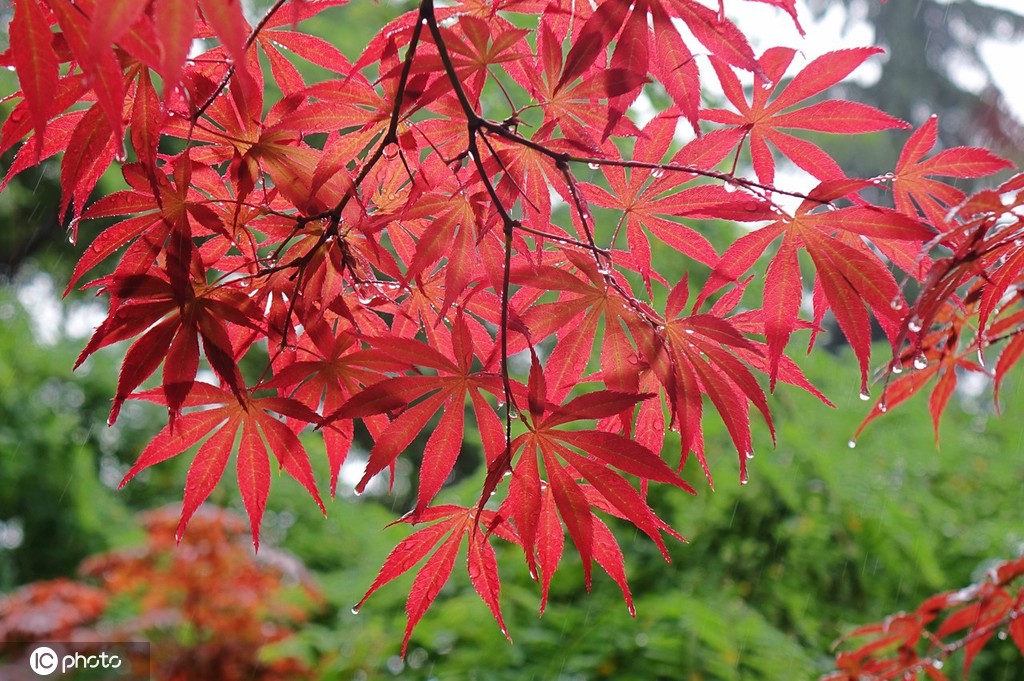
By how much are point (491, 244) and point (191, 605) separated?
270 cm

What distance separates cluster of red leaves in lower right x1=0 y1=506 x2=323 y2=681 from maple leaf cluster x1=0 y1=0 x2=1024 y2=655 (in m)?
2.26

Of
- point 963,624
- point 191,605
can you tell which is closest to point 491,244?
point 963,624

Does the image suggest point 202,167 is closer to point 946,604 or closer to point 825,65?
point 825,65

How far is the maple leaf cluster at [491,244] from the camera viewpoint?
59cm

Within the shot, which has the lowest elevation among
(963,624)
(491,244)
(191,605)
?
(191,605)

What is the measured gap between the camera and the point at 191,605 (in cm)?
287

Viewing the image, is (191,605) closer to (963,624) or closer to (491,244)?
(963,624)

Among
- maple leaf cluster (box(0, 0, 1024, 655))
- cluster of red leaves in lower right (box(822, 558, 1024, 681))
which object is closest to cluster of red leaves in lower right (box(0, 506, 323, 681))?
cluster of red leaves in lower right (box(822, 558, 1024, 681))

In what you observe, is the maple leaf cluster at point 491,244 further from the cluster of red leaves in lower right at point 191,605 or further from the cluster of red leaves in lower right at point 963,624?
the cluster of red leaves in lower right at point 191,605

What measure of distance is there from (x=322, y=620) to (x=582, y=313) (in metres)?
3.22

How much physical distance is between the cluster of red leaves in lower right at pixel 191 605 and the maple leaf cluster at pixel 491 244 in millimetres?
2260

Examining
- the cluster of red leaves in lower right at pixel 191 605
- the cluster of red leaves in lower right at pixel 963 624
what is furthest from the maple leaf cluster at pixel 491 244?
the cluster of red leaves in lower right at pixel 191 605

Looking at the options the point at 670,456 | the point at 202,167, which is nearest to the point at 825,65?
the point at 202,167

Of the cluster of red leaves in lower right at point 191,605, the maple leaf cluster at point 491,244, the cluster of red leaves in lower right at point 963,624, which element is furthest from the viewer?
the cluster of red leaves in lower right at point 191,605
